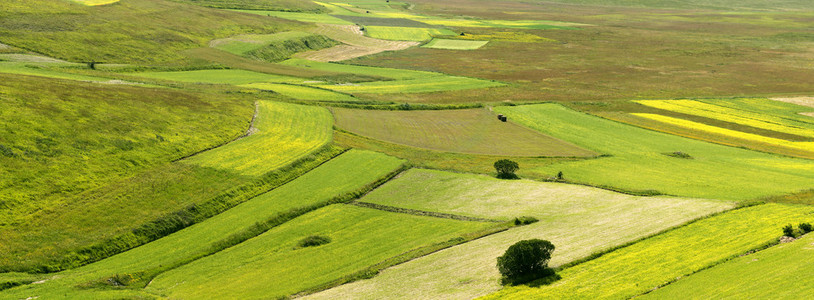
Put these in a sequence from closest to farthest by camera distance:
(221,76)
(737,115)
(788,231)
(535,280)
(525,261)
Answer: (525,261)
(535,280)
(788,231)
(737,115)
(221,76)

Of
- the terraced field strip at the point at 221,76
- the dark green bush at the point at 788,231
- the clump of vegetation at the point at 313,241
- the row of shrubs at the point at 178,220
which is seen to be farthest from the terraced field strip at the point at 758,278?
the terraced field strip at the point at 221,76

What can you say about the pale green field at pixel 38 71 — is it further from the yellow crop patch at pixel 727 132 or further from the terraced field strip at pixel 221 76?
the yellow crop patch at pixel 727 132

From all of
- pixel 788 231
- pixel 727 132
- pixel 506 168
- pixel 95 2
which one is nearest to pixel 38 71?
pixel 506 168

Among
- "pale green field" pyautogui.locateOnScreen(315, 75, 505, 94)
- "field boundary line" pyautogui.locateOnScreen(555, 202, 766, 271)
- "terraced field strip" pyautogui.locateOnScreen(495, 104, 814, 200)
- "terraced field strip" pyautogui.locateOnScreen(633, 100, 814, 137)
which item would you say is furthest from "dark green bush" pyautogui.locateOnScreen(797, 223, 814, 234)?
"pale green field" pyautogui.locateOnScreen(315, 75, 505, 94)

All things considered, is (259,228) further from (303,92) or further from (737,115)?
(737,115)

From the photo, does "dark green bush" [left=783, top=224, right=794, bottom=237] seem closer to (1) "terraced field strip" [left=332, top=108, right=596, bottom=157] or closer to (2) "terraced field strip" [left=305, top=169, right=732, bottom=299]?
(2) "terraced field strip" [left=305, top=169, right=732, bottom=299]

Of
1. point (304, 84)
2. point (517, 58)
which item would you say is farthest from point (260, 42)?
point (517, 58)
